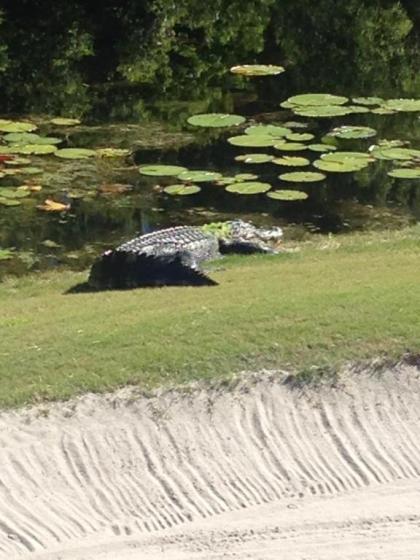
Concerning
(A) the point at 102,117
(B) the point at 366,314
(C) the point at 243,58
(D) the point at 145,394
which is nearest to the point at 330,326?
(B) the point at 366,314

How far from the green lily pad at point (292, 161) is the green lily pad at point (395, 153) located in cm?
90

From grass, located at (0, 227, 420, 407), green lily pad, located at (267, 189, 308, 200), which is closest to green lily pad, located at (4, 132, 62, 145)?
green lily pad, located at (267, 189, 308, 200)

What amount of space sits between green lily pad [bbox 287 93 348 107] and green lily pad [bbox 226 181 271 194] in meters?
3.96

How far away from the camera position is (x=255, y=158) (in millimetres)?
15555

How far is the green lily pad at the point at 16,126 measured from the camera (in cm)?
1688

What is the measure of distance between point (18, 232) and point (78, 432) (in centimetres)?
658

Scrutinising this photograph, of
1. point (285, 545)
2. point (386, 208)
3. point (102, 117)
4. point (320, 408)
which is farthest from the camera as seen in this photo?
point (102, 117)

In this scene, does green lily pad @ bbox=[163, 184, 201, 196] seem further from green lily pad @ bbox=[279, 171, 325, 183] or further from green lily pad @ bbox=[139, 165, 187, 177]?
green lily pad @ bbox=[279, 171, 325, 183]

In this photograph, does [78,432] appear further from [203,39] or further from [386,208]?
[203,39]

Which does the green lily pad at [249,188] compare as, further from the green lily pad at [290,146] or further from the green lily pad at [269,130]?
the green lily pad at [269,130]

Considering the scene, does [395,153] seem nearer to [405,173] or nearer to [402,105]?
[405,173]

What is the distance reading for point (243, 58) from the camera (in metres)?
21.9

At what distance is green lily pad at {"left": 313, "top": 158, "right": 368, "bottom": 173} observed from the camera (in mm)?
15062

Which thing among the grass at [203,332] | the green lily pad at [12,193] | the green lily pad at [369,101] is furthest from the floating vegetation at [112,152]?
the grass at [203,332]
